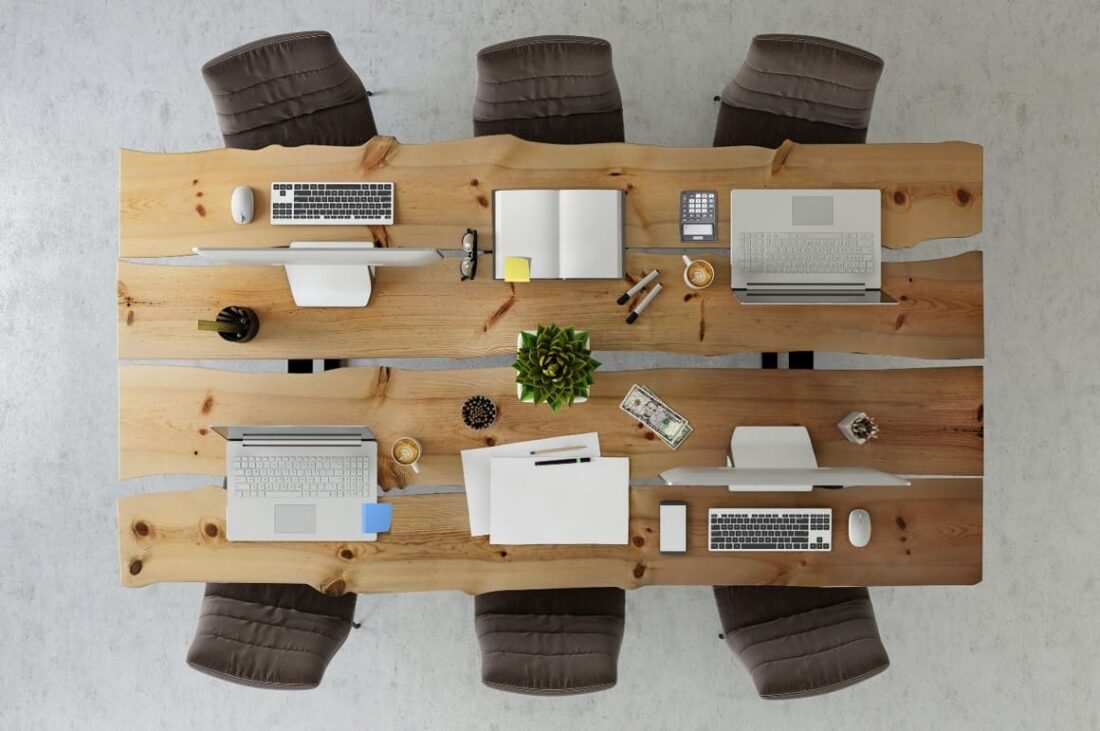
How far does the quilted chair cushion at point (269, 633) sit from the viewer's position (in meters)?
2.12

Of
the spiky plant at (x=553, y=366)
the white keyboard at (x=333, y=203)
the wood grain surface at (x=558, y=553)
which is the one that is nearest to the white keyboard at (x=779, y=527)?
the wood grain surface at (x=558, y=553)

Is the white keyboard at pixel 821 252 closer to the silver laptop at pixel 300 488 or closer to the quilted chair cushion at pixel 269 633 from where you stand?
the silver laptop at pixel 300 488

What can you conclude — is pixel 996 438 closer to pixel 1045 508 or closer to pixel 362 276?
pixel 1045 508

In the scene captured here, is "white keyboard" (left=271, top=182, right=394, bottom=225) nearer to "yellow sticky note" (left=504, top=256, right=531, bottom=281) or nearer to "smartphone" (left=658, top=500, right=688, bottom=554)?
"yellow sticky note" (left=504, top=256, right=531, bottom=281)

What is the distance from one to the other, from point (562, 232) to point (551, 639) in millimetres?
1303

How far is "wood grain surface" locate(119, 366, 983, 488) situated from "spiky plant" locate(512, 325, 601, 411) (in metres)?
0.17

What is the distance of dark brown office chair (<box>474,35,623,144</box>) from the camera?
2.13 metres

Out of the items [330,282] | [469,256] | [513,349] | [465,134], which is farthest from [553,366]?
[465,134]

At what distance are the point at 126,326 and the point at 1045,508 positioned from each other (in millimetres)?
3482

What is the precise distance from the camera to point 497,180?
2172 millimetres

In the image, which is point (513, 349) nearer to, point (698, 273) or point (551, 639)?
point (698, 273)

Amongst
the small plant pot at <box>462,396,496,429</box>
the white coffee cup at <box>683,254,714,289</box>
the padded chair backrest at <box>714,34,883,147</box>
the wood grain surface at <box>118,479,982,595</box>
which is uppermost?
the padded chair backrest at <box>714,34,883,147</box>

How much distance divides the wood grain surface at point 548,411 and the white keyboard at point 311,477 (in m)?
0.07

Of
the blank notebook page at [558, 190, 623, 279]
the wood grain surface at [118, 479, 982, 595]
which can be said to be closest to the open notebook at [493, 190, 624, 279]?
the blank notebook page at [558, 190, 623, 279]
